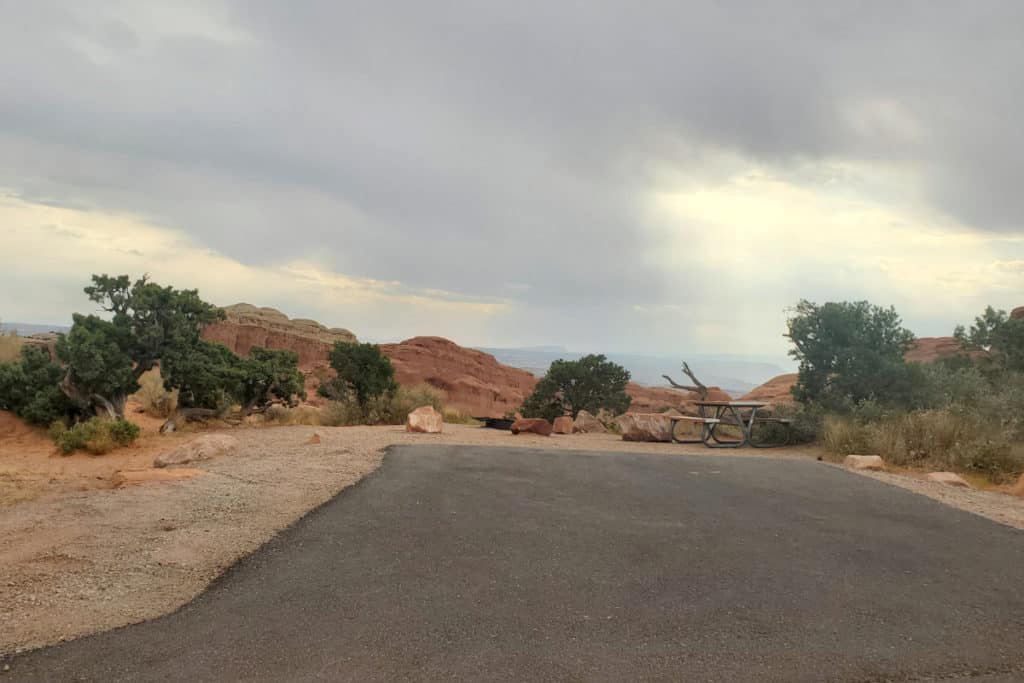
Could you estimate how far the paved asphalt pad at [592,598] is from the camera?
3.33m

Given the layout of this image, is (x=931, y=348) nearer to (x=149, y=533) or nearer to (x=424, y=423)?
(x=424, y=423)

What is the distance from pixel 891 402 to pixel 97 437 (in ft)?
57.4

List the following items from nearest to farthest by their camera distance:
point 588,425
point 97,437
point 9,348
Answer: point 97,437
point 9,348
point 588,425

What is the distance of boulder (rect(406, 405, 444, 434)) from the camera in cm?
1359

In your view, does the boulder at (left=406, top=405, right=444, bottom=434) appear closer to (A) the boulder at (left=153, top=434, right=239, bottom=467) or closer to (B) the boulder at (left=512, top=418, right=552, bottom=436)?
(B) the boulder at (left=512, top=418, right=552, bottom=436)

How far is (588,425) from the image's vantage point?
63.8 feet

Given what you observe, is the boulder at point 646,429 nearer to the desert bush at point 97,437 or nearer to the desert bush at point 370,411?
the desert bush at point 370,411

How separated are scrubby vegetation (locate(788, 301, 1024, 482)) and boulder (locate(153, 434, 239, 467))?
11.5m

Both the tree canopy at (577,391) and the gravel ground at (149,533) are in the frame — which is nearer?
the gravel ground at (149,533)

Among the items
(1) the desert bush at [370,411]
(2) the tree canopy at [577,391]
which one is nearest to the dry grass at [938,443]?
(2) the tree canopy at [577,391]

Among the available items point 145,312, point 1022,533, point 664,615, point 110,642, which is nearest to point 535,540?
point 664,615

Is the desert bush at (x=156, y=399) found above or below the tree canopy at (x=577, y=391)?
below

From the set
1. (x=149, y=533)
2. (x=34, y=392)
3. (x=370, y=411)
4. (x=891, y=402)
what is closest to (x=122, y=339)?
(x=34, y=392)

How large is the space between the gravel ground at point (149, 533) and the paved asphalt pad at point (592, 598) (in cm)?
29
